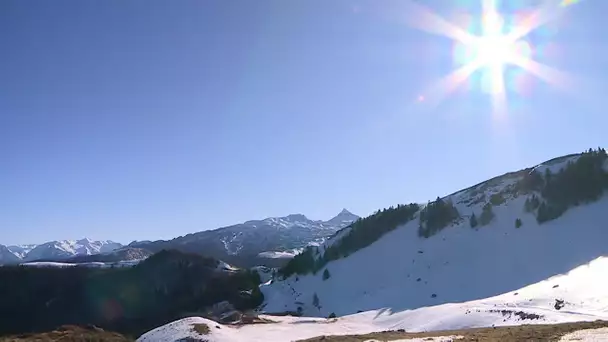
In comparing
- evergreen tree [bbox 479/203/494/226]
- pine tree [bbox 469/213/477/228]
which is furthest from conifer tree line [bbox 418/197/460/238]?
evergreen tree [bbox 479/203/494/226]

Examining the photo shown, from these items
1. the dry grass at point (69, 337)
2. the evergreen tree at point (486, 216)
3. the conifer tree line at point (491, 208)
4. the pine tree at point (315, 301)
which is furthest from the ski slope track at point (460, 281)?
the dry grass at point (69, 337)

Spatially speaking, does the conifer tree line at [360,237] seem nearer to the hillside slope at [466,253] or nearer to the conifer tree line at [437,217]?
the hillside slope at [466,253]

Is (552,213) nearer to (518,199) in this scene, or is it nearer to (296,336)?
(518,199)

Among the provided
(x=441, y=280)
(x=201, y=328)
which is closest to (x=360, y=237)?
(x=441, y=280)

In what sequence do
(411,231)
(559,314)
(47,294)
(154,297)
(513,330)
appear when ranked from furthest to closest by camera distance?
(47,294) < (154,297) < (411,231) < (559,314) < (513,330)

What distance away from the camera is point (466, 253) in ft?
318

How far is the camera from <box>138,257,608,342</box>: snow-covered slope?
4244 centimetres

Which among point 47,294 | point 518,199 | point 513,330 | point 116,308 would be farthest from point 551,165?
point 47,294

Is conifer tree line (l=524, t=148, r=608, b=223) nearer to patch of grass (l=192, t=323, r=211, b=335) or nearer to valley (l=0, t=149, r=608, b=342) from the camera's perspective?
valley (l=0, t=149, r=608, b=342)

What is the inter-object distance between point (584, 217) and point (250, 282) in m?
97.6

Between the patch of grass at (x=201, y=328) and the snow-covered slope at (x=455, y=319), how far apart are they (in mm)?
393

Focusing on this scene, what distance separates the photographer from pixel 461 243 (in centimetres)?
10138

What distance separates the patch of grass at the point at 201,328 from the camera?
42.4 meters

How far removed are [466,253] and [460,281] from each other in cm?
1133
